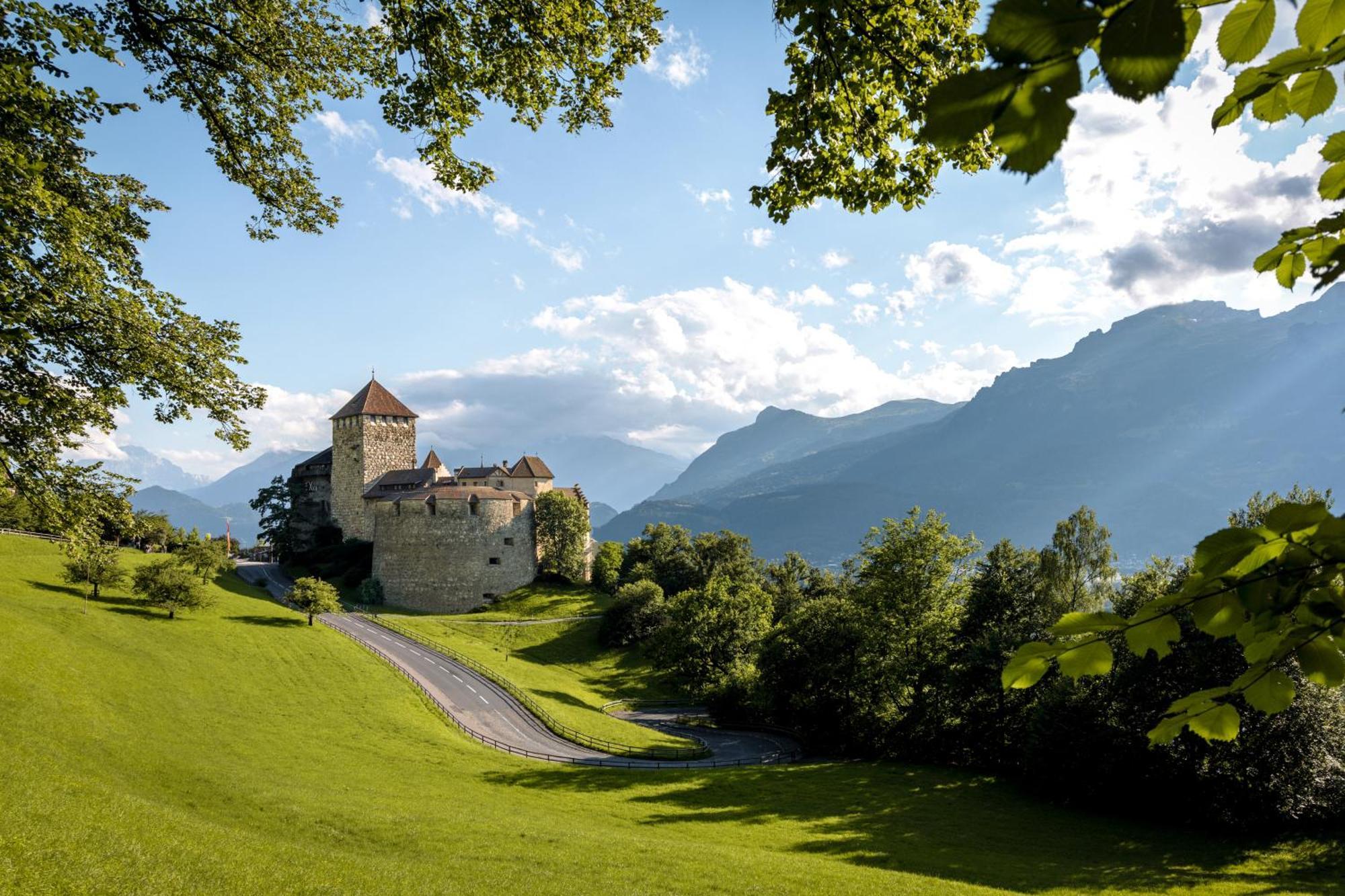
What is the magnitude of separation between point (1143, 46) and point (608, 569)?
77663 mm

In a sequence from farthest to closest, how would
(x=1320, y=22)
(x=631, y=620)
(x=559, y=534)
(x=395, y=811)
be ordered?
1. (x=559, y=534)
2. (x=631, y=620)
3. (x=395, y=811)
4. (x=1320, y=22)

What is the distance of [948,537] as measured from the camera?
35688 millimetres

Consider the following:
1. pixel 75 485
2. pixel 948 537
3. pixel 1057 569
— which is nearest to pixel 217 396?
pixel 75 485

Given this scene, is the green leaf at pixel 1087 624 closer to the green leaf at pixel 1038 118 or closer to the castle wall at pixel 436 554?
the green leaf at pixel 1038 118

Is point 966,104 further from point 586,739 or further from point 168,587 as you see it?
point 168,587

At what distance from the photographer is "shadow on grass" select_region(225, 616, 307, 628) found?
46.4m

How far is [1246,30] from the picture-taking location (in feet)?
6.07

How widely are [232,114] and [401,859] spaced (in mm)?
16661

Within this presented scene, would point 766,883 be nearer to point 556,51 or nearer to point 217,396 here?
point 217,396

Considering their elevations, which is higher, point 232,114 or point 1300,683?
point 232,114

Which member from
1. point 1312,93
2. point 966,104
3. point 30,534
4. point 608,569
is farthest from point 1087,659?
point 30,534

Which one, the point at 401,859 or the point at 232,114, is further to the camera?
the point at 401,859

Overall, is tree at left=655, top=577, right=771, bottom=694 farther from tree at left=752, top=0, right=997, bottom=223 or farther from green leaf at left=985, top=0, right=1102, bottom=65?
green leaf at left=985, top=0, right=1102, bottom=65

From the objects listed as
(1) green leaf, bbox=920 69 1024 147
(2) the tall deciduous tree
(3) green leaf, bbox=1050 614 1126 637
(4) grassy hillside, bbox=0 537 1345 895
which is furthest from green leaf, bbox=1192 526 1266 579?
(2) the tall deciduous tree
